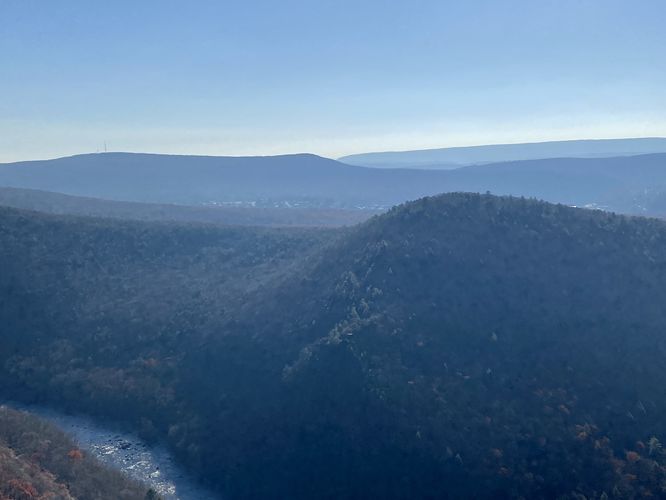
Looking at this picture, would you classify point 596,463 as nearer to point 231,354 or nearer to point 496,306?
point 496,306

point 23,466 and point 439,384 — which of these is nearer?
point 23,466

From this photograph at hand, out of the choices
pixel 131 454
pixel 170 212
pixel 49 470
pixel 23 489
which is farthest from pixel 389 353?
pixel 170 212

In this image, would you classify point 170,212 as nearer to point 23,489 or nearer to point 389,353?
point 389,353

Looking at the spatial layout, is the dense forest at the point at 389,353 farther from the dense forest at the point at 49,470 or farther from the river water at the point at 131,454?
the dense forest at the point at 49,470

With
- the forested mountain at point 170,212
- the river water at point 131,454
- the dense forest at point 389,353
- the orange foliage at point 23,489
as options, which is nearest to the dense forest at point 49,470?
the orange foliage at point 23,489

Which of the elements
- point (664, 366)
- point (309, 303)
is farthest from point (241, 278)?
point (664, 366)

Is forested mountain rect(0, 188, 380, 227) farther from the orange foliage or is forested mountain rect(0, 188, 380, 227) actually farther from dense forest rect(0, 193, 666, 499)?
the orange foliage

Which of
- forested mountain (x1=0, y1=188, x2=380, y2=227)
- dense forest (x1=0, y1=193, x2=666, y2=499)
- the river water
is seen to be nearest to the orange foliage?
the river water
